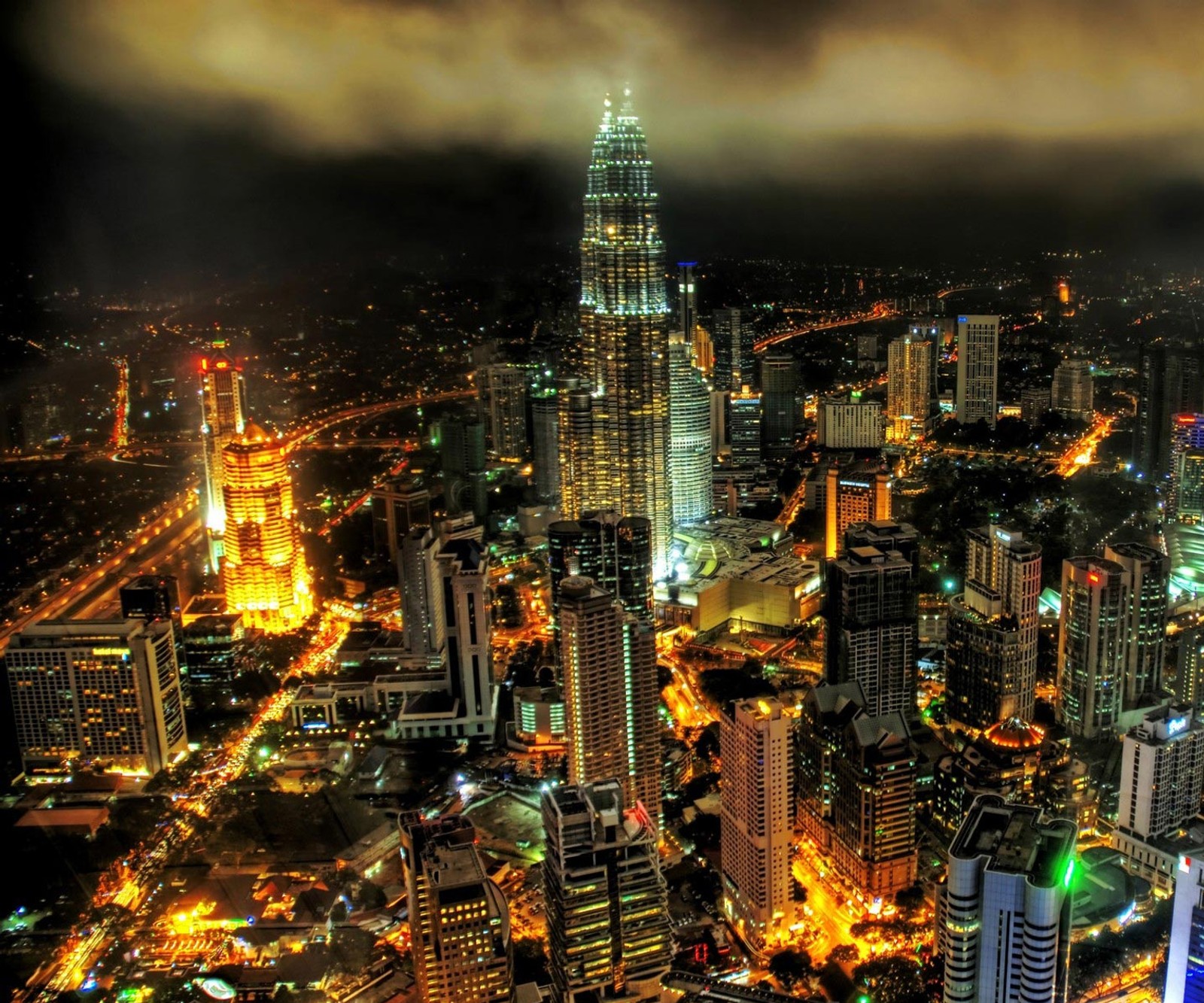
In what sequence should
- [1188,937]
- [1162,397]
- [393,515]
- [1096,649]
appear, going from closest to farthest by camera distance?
[1188,937] < [1096,649] < [393,515] < [1162,397]

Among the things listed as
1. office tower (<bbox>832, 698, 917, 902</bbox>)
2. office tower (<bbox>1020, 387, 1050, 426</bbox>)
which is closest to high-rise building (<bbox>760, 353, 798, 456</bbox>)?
office tower (<bbox>1020, 387, 1050, 426</bbox>)

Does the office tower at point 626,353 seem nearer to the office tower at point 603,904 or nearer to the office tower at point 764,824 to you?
the office tower at point 764,824

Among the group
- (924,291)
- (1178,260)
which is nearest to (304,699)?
(1178,260)

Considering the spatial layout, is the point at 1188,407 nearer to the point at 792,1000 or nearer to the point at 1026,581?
the point at 1026,581

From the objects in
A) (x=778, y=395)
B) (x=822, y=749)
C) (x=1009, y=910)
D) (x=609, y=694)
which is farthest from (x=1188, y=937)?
(x=778, y=395)

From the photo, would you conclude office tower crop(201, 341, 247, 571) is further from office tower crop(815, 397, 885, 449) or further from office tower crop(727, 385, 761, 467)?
office tower crop(815, 397, 885, 449)

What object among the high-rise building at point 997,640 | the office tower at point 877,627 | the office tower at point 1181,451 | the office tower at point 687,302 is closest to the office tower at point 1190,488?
the office tower at point 1181,451

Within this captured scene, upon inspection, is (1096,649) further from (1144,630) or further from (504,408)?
(504,408)
